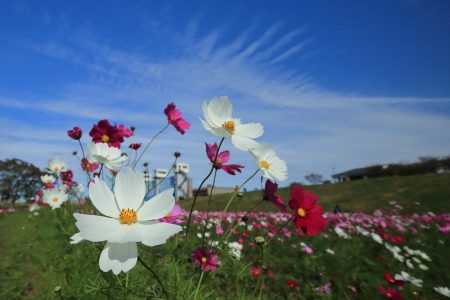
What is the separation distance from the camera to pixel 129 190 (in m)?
0.90

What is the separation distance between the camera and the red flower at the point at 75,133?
185 centimetres

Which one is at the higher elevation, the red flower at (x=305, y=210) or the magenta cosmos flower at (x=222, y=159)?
the magenta cosmos flower at (x=222, y=159)

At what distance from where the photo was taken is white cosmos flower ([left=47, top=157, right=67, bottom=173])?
307 cm

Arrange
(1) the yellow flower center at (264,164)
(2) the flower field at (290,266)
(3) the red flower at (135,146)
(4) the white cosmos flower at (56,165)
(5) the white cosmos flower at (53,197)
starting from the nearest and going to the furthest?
1. (1) the yellow flower center at (264,164)
2. (3) the red flower at (135,146)
3. (2) the flower field at (290,266)
4. (4) the white cosmos flower at (56,165)
5. (5) the white cosmos flower at (53,197)

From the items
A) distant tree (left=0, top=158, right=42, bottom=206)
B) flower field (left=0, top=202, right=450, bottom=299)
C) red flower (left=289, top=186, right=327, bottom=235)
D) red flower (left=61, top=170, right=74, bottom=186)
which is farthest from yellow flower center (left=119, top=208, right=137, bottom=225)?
distant tree (left=0, top=158, right=42, bottom=206)

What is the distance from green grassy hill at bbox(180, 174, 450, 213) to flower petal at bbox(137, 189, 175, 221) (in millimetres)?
9827

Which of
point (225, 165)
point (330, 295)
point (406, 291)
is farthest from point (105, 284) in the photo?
point (406, 291)

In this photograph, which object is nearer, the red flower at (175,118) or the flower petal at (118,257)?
the flower petal at (118,257)

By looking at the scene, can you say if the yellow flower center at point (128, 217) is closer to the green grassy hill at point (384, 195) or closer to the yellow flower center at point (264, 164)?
the yellow flower center at point (264, 164)

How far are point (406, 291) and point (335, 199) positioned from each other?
1217cm

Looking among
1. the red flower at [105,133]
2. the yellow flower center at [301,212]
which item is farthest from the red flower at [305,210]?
the red flower at [105,133]

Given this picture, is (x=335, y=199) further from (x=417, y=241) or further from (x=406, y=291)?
(x=406, y=291)

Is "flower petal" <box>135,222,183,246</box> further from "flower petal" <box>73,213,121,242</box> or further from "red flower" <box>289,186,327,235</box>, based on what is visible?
"red flower" <box>289,186,327,235</box>

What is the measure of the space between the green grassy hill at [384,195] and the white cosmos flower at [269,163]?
→ 375 inches
